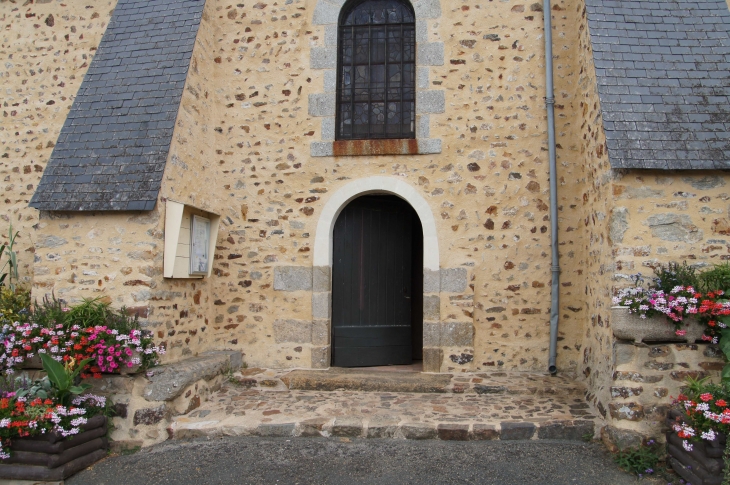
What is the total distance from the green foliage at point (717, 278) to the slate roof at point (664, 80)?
0.79 meters

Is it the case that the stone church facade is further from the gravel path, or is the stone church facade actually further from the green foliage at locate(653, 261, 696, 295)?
the gravel path

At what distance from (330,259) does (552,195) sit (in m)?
2.33

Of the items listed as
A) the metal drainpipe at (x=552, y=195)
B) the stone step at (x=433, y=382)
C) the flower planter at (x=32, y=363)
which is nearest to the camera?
the flower planter at (x=32, y=363)

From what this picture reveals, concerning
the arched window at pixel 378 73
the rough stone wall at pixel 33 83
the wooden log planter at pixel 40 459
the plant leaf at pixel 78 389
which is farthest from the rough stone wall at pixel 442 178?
the rough stone wall at pixel 33 83

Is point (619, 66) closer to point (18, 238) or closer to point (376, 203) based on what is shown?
point (376, 203)

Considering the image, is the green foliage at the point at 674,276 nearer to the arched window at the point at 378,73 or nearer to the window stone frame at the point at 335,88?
the window stone frame at the point at 335,88

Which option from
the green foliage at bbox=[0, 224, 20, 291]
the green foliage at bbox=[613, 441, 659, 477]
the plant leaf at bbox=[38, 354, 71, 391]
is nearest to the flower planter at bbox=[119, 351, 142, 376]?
the plant leaf at bbox=[38, 354, 71, 391]

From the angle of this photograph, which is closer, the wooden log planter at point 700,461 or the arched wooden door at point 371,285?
the wooden log planter at point 700,461

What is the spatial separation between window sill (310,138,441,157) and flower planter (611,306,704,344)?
243 cm

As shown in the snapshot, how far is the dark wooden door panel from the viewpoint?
19.4 feet

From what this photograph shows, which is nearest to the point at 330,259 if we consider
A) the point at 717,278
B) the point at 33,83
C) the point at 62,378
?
the point at 62,378

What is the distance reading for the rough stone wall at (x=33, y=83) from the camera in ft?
21.2

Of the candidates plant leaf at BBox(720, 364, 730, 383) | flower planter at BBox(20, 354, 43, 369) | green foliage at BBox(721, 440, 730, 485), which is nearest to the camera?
green foliage at BBox(721, 440, 730, 485)

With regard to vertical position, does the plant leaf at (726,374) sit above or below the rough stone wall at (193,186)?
below
